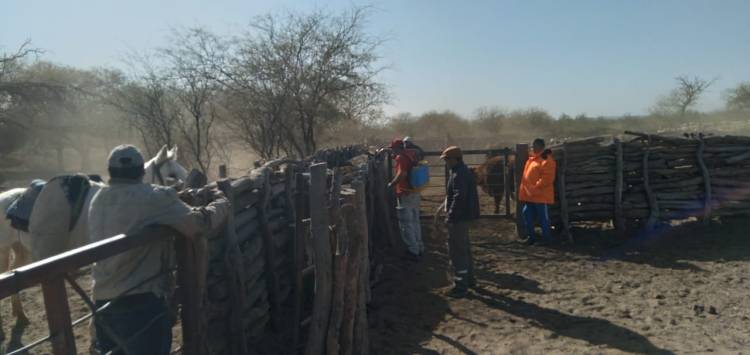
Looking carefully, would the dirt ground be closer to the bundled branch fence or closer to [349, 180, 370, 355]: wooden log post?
Answer: [349, 180, 370, 355]: wooden log post

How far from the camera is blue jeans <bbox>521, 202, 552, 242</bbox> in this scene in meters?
8.91

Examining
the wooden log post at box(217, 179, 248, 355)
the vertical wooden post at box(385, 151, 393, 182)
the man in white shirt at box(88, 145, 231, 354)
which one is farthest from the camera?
the vertical wooden post at box(385, 151, 393, 182)

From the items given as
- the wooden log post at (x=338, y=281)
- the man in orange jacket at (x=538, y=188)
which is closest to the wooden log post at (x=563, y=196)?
the man in orange jacket at (x=538, y=188)

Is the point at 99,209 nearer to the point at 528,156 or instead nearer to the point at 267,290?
the point at 267,290

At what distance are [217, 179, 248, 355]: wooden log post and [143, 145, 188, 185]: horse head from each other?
1698 millimetres

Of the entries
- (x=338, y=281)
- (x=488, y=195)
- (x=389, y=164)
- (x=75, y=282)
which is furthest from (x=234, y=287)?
(x=488, y=195)

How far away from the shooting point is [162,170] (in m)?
5.63

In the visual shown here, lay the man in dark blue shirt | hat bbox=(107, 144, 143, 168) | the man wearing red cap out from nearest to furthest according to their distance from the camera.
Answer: hat bbox=(107, 144, 143, 168)
the man in dark blue shirt
the man wearing red cap

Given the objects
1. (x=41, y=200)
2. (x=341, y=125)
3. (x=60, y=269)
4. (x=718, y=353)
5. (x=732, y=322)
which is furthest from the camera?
(x=341, y=125)

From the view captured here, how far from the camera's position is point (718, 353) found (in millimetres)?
4664

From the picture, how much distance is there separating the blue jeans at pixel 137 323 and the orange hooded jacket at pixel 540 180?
689cm

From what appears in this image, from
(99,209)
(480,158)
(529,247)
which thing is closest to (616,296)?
(529,247)

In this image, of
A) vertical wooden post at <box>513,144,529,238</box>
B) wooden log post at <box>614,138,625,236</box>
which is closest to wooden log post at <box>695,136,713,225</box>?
wooden log post at <box>614,138,625,236</box>

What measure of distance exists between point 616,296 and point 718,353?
1612mm
